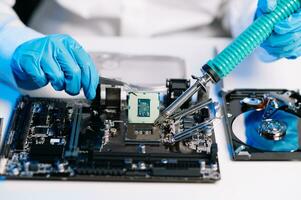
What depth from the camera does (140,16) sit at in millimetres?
1433

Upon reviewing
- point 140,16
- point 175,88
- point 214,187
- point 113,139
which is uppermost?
point 140,16

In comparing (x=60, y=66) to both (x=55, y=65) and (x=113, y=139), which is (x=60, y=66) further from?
(x=113, y=139)

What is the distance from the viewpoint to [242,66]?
1311mm

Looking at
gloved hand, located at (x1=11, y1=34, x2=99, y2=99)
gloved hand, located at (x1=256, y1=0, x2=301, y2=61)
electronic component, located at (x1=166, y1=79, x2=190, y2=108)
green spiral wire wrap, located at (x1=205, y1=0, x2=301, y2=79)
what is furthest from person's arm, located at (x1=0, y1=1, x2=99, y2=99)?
gloved hand, located at (x1=256, y1=0, x2=301, y2=61)

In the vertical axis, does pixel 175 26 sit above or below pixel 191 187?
above

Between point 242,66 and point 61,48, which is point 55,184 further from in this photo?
point 242,66

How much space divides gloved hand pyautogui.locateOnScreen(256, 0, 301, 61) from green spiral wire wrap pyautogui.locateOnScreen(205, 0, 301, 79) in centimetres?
2

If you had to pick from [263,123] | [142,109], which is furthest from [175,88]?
[263,123]

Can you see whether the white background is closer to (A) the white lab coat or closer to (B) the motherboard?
(B) the motherboard

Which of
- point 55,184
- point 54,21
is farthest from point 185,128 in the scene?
point 54,21

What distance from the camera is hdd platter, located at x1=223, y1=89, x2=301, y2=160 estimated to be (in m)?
1.04

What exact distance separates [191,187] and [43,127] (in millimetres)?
337

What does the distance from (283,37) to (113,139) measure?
46cm

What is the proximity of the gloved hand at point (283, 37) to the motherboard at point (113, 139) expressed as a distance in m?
0.22
